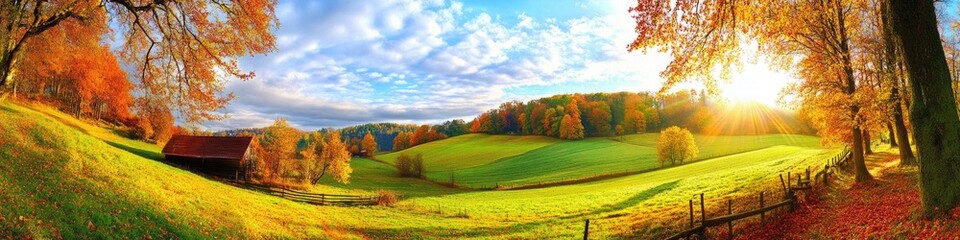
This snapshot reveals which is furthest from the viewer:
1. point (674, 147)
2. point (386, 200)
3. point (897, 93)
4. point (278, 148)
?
point (674, 147)

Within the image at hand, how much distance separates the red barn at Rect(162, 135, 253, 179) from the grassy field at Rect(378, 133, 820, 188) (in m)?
29.6

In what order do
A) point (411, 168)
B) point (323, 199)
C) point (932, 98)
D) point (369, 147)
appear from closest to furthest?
point (932, 98)
point (323, 199)
point (411, 168)
point (369, 147)

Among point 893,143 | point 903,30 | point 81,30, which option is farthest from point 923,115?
point 893,143

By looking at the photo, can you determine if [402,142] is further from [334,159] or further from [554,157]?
[334,159]

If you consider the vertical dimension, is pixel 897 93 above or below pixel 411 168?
above

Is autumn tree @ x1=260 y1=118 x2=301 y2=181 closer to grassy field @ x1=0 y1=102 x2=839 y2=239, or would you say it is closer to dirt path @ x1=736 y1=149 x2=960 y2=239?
grassy field @ x1=0 y1=102 x2=839 y2=239

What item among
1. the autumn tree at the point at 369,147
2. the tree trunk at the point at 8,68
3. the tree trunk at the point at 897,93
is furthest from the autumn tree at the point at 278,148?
the autumn tree at the point at 369,147

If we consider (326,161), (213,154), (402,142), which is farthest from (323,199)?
(402,142)

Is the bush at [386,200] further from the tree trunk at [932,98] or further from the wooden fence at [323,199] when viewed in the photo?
the tree trunk at [932,98]

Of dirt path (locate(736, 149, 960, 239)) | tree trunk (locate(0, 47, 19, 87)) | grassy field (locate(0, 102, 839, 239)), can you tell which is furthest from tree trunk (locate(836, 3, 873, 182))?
tree trunk (locate(0, 47, 19, 87))

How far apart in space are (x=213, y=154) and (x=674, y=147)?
197 ft

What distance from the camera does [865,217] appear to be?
Answer: 13.7 metres

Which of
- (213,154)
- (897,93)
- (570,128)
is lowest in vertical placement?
(213,154)

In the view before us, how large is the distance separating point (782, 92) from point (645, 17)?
1883 centimetres
